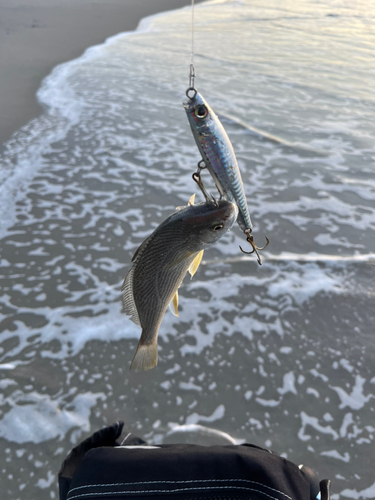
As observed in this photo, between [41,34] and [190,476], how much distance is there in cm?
1806

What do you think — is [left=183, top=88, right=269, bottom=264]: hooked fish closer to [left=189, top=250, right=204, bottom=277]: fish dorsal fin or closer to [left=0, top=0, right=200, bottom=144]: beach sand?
[left=189, top=250, right=204, bottom=277]: fish dorsal fin

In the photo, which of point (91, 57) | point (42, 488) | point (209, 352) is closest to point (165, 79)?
point (91, 57)

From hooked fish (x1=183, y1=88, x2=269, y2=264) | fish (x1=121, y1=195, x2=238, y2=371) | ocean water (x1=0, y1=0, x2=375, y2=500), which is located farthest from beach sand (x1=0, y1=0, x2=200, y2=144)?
hooked fish (x1=183, y1=88, x2=269, y2=264)

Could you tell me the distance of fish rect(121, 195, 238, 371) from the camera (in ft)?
3.78

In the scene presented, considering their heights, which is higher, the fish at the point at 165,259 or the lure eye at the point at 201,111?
the lure eye at the point at 201,111

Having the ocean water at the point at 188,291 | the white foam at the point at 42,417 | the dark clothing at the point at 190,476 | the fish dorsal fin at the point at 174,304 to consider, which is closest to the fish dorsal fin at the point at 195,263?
the fish dorsal fin at the point at 174,304

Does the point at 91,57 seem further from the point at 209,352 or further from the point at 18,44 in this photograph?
the point at 209,352

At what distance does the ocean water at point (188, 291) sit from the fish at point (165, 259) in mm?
2322

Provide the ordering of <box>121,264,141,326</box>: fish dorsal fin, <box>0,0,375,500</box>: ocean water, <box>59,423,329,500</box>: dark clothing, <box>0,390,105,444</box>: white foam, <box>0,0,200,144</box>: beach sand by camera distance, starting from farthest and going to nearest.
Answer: <box>0,0,200,144</box>: beach sand → <box>0,0,375,500</box>: ocean water → <box>0,390,105,444</box>: white foam → <box>59,423,329,500</box>: dark clothing → <box>121,264,141,326</box>: fish dorsal fin

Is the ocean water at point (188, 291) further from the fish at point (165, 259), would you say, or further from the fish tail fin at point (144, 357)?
the fish at point (165, 259)

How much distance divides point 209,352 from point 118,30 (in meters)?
19.3

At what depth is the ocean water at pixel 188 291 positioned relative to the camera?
11.3 feet

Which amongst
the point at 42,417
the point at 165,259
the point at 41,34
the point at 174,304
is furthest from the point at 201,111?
the point at 41,34

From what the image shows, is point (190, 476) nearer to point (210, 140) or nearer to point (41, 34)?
point (210, 140)
